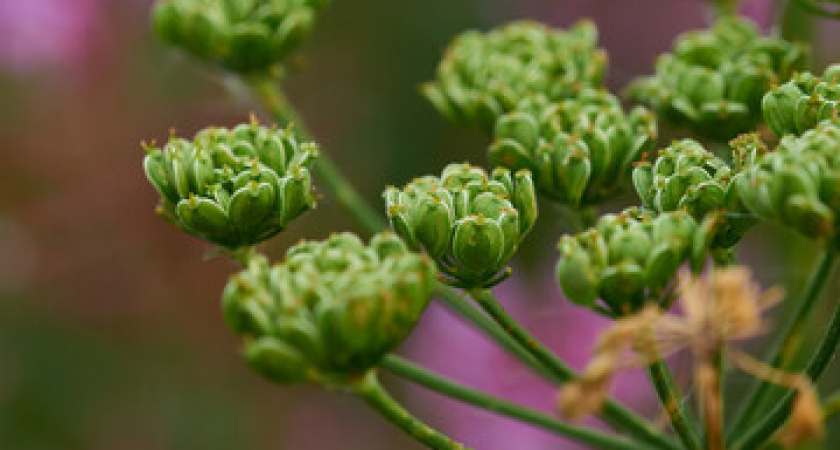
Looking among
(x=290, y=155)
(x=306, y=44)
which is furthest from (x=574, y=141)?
(x=306, y=44)

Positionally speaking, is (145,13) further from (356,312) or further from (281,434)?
(356,312)

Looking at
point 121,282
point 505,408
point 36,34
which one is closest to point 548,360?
point 505,408

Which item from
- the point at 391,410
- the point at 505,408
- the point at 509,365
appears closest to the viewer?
the point at 391,410

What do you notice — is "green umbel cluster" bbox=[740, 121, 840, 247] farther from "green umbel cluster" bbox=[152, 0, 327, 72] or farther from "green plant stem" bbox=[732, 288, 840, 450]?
"green umbel cluster" bbox=[152, 0, 327, 72]

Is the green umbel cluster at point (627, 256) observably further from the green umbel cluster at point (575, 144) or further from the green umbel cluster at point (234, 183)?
the green umbel cluster at point (234, 183)

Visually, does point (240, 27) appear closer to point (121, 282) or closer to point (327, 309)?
point (327, 309)
